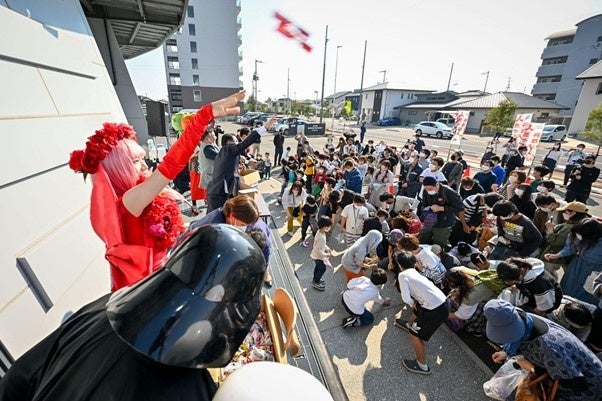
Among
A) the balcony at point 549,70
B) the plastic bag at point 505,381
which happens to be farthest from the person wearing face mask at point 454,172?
the balcony at point 549,70

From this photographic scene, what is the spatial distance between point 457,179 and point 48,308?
7952 mm

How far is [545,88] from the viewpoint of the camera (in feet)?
136

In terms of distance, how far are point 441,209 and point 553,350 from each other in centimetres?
279

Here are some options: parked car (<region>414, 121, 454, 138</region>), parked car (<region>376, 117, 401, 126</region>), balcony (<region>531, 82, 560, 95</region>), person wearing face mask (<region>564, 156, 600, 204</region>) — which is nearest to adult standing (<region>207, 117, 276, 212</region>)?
person wearing face mask (<region>564, 156, 600, 204</region>)

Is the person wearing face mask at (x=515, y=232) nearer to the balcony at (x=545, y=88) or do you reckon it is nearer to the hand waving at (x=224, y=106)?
Answer: the hand waving at (x=224, y=106)

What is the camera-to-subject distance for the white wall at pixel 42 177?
1.53 meters

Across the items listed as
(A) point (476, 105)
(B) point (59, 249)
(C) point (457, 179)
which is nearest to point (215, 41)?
(A) point (476, 105)

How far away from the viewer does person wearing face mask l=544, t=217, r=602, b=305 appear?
3.24 m

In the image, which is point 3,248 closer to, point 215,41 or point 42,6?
point 42,6

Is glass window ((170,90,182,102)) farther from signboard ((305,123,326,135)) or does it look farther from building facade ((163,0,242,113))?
signboard ((305,123,326,135))

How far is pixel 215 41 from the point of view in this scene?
40.7 m

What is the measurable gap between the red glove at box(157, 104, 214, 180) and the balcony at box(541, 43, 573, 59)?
5785 centimetres

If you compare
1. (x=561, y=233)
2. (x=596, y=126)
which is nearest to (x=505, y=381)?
(x=561, y=233)

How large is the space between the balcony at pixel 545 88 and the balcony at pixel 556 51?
13.3 ft
